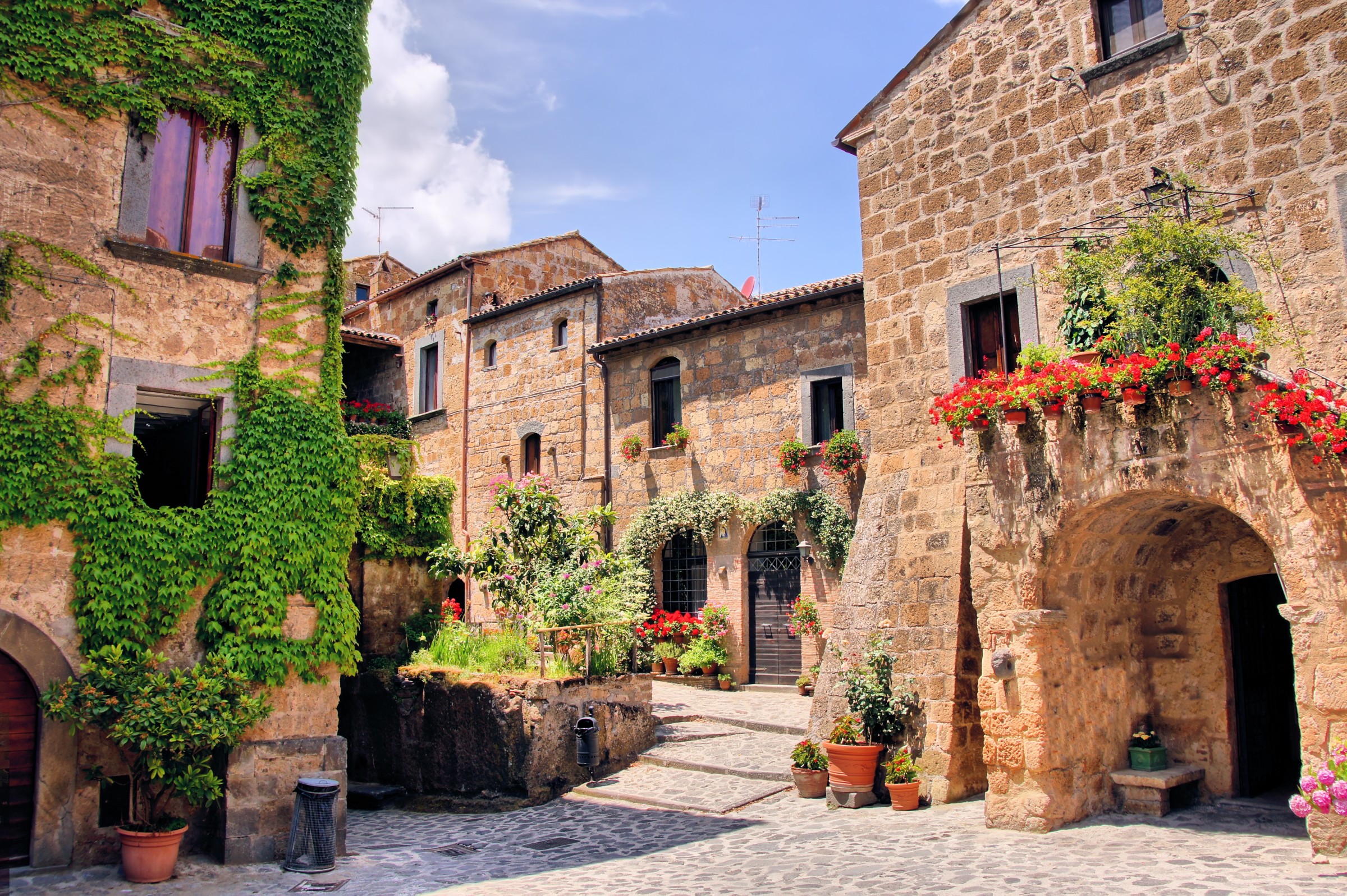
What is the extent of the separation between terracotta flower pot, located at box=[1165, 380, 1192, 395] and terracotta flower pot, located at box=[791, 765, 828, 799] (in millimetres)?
5447

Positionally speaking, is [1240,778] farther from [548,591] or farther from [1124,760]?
[548,591]

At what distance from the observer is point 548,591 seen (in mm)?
13516

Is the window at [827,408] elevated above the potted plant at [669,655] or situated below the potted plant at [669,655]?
above

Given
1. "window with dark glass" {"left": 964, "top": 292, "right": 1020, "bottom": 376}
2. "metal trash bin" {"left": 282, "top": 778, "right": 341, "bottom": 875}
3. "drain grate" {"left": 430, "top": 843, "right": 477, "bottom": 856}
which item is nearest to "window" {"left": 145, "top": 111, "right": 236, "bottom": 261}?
"metal trash bin" {"left": 282, "top": 778, "right": 341, "bottom": 875}

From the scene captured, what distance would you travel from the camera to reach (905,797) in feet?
31.5

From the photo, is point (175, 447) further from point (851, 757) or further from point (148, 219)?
point (851, 757)

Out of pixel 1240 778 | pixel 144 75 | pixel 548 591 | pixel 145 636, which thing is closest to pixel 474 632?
pixel 548 591

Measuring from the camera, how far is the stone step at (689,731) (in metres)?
13.3

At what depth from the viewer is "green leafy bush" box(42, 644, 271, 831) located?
8195 mm

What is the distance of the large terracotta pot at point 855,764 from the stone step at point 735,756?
134 cm

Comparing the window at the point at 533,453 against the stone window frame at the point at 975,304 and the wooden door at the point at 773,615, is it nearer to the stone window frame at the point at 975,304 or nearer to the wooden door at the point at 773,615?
the wooden door at the point at 773,615

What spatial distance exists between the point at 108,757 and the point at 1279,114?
11.8 metres

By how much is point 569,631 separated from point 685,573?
5.71 meters

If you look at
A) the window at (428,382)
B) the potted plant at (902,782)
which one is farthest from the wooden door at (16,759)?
the window at (428,382)
